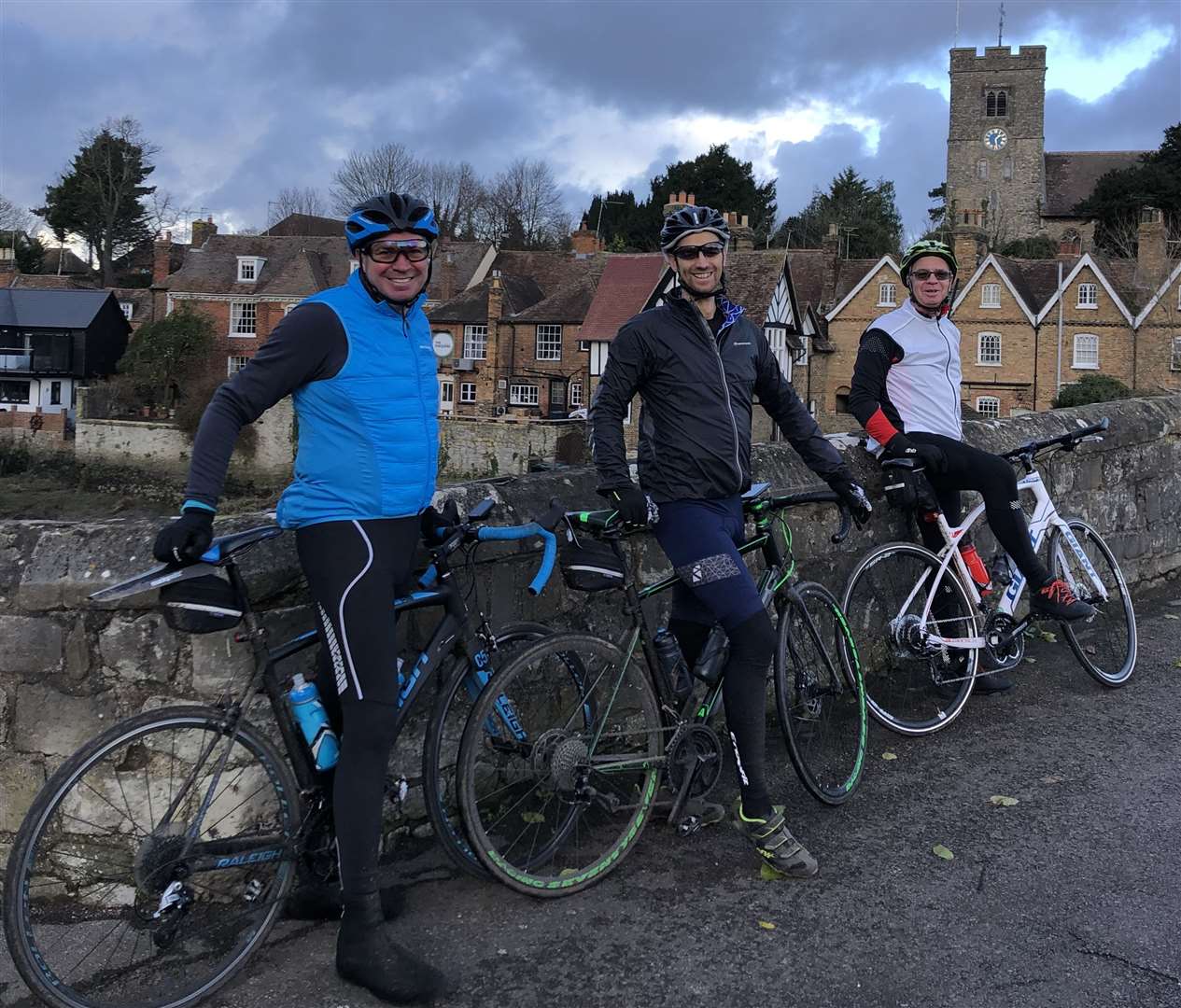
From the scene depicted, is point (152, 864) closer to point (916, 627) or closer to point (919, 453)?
point (916, 627)

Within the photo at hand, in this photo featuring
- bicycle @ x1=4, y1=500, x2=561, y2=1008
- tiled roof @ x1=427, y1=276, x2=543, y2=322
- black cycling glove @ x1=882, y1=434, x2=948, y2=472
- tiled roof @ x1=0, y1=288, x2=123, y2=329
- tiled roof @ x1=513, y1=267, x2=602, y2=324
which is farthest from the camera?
tiled roof @ x1=0, y1=288, x2=123, y2=329

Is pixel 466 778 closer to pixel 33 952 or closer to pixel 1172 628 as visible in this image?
pixel 33 952

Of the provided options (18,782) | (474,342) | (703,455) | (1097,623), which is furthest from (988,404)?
(18,782)

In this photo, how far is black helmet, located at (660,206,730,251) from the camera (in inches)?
153

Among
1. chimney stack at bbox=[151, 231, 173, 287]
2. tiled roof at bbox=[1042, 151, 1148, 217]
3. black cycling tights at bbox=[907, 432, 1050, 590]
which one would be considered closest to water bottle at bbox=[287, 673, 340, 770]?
black cycling tights at bbox=[907, 432, 1050, 590]

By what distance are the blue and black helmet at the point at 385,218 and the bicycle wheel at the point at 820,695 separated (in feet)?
6.24

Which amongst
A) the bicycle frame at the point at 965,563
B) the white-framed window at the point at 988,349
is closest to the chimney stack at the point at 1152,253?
the white-framed window at the point at 988,349

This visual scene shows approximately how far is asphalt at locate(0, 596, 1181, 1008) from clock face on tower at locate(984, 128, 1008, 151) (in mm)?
97274

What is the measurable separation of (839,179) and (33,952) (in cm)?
7752

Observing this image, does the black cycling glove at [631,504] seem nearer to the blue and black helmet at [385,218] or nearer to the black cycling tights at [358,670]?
the black cycling tights at [358,670]

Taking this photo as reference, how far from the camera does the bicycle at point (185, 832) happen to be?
113 inches

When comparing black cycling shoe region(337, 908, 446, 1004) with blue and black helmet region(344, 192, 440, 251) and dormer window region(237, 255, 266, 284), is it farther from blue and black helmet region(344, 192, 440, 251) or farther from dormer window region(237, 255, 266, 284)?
dormer window region(237, 255, 266, 284)

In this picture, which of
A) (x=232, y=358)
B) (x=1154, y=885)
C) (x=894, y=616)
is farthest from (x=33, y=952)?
(x=232, y=358)

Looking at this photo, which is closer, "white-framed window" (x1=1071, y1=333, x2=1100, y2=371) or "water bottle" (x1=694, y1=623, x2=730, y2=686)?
"water bottle" (x1=694, y1=623, x2=730, y2=686)
